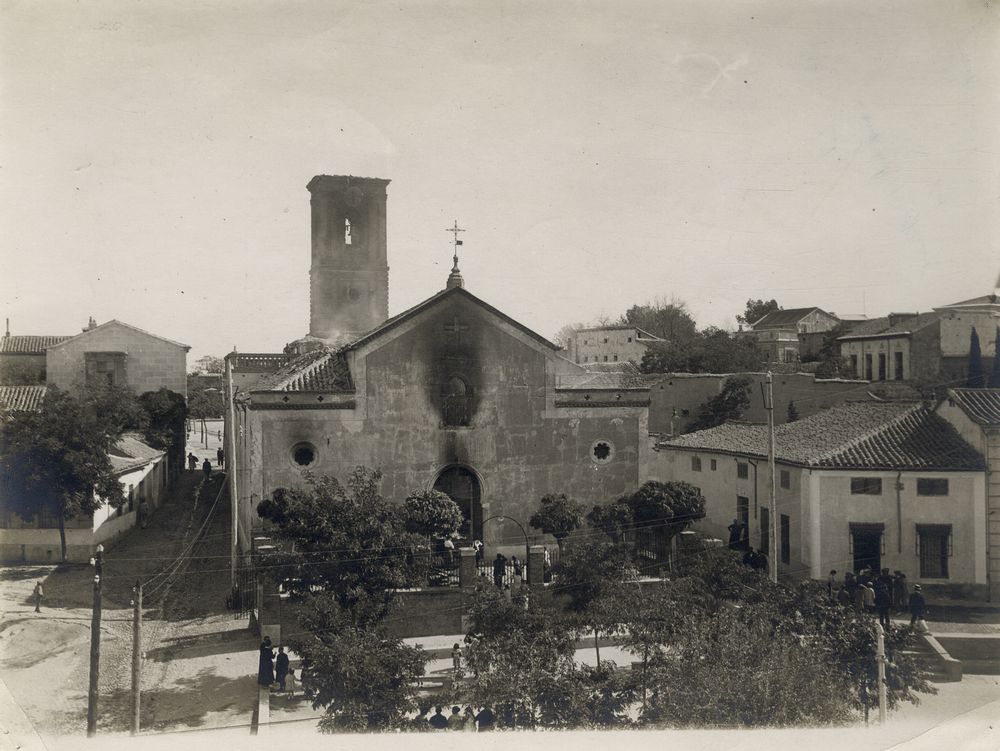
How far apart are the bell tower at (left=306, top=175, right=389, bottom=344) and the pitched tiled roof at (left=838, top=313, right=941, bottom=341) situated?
21212 mm

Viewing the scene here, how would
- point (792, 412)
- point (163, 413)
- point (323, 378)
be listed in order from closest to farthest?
point (323, 378) → point (163, 413) → point (792, 412)

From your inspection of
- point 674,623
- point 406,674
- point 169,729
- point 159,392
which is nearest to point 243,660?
point 169,729

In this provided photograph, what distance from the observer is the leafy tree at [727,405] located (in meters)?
42.3

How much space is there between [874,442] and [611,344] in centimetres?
4154

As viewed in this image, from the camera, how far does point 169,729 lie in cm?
1355

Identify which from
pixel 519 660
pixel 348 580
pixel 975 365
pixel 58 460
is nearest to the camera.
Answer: pixel 519 660

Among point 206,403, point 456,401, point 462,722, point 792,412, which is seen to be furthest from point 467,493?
point 206,403

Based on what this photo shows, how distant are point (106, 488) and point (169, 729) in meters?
10.2

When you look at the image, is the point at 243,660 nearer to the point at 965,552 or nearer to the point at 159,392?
the point at 159,392

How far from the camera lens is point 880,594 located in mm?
17547

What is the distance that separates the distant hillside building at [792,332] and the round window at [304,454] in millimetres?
41199

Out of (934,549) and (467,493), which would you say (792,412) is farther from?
(467,493)

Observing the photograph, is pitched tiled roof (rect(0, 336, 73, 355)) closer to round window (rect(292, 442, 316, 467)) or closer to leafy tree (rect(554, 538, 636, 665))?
round window (rect(292, 442, 316, 467))

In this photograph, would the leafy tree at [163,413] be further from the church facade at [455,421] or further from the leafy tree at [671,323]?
the leafy tree at [671,323]
